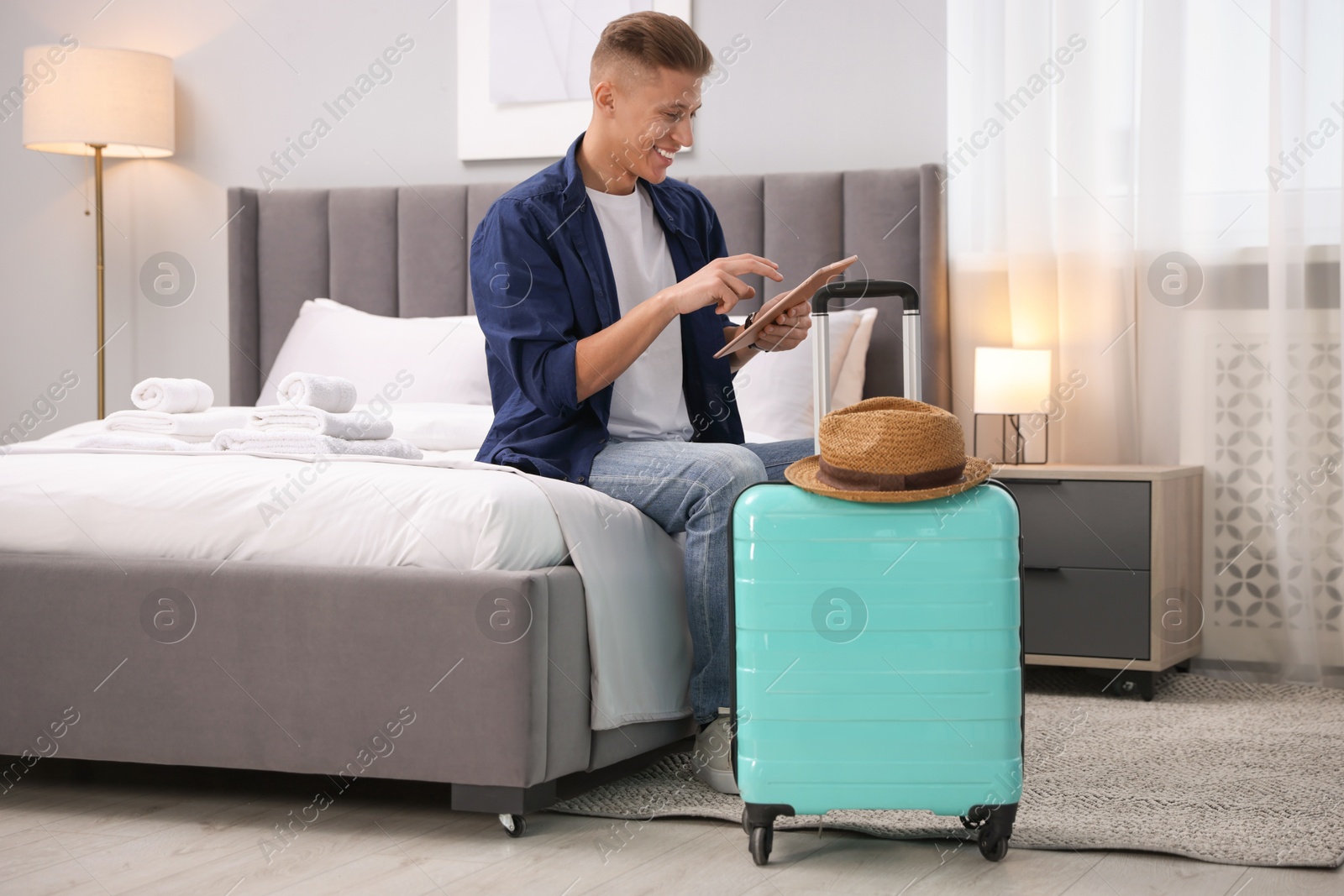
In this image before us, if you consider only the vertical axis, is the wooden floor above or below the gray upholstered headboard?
below

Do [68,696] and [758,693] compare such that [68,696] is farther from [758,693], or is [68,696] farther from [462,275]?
[462,275]

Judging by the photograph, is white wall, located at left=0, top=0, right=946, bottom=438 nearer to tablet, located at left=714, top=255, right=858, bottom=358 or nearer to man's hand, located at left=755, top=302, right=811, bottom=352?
man's hand, located at left=755, top=302, right=811, bottom=352

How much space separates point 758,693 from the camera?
1699 mm

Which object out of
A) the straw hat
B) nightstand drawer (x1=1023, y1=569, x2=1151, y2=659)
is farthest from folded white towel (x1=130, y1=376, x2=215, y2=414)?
nightstand drawer (x1=1023, y1=569, x2=1151, y2=659)

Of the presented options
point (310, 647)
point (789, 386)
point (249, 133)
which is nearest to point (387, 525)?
point (310, 647)

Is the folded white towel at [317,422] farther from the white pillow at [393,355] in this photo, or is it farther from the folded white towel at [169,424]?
the white pillow at [393,355]

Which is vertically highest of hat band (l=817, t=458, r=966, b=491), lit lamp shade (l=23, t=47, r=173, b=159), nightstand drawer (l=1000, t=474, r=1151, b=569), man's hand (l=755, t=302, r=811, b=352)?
lit lamp shade (l=23, t=47, r=173, b=159)

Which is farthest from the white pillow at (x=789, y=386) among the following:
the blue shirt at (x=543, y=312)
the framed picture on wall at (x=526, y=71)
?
the framed picture on wall at (x=526, y=71)

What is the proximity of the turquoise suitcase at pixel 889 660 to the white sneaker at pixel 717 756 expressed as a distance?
1.02 feet

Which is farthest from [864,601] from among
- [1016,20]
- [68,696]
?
[1016,20]

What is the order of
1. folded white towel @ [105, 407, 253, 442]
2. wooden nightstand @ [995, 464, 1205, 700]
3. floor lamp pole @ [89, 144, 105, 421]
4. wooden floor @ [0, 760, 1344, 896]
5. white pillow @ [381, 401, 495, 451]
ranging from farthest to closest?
floor lamp pole @ [89, 144, 105, 421]
wooden nightstand @ [995, 464, 1205, 700]
white pillow @ [381, 401, 495, 451]
folded white towel @ [105, 407, 253, 442]
wooden floor @ [0, 760, 1344, 896]

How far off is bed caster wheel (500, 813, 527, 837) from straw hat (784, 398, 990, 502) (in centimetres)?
63

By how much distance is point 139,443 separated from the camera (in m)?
2.32

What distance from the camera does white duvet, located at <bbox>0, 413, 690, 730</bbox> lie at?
1.87 m
